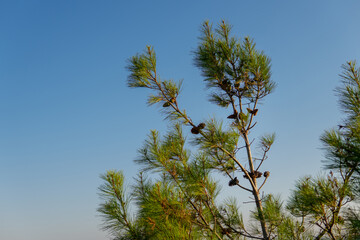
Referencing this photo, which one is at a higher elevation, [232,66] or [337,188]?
[232,66]

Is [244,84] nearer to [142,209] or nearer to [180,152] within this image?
[180,152]

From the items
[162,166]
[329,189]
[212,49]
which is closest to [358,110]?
[329,189]

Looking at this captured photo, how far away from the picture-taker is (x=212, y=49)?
320cm

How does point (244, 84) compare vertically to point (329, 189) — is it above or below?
above

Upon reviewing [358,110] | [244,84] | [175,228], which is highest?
[244,84]

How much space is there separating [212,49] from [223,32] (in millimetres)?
262

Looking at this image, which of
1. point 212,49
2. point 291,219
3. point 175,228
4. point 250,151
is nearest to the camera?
point 175,228

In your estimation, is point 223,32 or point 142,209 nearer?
point 142,209

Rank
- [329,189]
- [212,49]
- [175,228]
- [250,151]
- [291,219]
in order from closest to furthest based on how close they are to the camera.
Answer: [175,228], [329,189], [291,219], [250,151], [212,49]

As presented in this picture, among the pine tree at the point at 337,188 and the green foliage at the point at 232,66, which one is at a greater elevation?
the green foliage at the point at 232,66

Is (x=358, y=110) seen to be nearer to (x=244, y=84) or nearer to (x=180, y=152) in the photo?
(x=244, y=84)

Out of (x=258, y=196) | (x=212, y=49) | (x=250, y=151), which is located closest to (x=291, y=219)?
(x=258, y=196)

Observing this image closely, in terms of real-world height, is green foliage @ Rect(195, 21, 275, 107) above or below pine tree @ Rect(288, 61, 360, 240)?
above

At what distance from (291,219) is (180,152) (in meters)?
1.16
